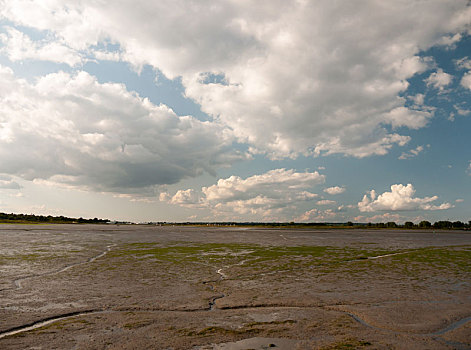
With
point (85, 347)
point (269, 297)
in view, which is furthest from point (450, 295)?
point (85, 347)

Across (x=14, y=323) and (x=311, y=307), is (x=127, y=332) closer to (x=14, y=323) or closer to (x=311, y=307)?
(x=14, y=323)

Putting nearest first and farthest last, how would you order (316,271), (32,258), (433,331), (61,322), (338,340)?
(338,340)
(433,331)
(61,322)
(316,271)
(32,258)

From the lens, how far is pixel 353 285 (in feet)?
55.1

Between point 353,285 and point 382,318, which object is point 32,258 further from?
point 382,318

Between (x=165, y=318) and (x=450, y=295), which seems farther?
(x=450, y=295)

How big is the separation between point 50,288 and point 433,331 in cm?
1652

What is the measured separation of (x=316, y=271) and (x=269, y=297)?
837 cm

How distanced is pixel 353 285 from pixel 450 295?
4.37 m

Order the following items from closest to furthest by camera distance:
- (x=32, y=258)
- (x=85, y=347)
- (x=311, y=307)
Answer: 1. (x=85, y=347)
2. (x=311, y=307)
3. (x=32, y=258)

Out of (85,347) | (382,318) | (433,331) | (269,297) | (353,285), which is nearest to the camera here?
(85,347)

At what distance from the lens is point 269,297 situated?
14062mm

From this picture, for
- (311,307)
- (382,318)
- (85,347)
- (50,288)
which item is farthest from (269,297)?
(50,288)

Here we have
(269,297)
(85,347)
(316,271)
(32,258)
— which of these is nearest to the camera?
(85,347)

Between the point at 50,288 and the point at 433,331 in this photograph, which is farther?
the point at 50,288
